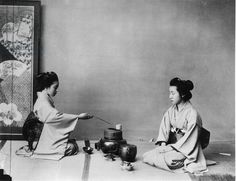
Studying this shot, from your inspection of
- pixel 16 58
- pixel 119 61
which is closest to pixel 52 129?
pixel 16 58

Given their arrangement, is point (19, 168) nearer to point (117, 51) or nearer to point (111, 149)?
point (111, 149)

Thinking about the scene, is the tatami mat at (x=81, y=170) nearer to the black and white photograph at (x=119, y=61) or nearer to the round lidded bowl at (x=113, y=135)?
the round lidded bowl at (x=113, y=135)

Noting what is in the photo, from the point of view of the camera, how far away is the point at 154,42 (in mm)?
5660

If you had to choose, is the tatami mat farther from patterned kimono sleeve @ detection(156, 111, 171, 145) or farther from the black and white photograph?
the black and white photograph

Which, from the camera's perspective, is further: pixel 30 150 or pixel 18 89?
pixel 18 89

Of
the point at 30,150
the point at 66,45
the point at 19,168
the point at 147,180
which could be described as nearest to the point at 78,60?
the point at 66,45

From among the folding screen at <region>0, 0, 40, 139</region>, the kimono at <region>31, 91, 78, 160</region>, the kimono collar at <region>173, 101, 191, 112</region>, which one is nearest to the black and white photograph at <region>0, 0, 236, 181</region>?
the folding screen at <region>0, 0, 40, 139</region>

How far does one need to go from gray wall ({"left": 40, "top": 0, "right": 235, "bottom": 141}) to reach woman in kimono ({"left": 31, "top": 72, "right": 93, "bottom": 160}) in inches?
33.5

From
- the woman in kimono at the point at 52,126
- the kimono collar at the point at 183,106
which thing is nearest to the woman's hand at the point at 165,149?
the kimono collar at the point at 183,106

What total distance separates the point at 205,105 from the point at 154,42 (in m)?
1.26

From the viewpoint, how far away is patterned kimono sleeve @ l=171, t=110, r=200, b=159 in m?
4.31

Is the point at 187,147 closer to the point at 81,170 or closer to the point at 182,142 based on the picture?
the point at 182,142

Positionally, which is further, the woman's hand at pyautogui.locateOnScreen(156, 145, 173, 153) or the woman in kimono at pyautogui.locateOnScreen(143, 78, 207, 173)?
the woman's hand at pyautogui.locateOnScreen(156, 145, 173, 153)

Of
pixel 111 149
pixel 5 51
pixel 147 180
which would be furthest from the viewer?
pixel 5 51
